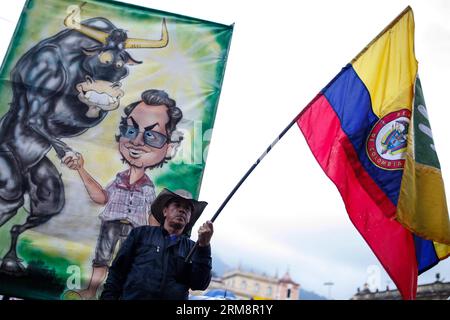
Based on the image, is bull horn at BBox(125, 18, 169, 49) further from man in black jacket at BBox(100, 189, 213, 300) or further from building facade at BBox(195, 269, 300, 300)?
building facade at BBox(195, 269, 300, 300)

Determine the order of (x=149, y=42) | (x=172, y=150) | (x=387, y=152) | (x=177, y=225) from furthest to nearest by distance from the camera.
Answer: (x=149, y=42)
(x=172, y=150)
(x=387, y=152)
(x=177, y=225)

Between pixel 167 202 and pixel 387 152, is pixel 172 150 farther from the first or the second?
pixel 387 152

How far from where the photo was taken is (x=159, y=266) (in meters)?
3.73

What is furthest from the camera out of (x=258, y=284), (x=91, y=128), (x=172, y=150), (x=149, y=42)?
Answer: (x=258, y=284)

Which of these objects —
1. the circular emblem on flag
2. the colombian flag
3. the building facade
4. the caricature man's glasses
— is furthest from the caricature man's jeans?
the building facade

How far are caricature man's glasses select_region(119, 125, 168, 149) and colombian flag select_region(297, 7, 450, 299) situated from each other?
6.19 ft

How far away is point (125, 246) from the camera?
3.90 m

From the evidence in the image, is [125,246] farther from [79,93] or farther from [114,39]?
[114,39]

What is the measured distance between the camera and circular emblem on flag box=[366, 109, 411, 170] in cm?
450

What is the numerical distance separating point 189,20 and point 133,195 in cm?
287

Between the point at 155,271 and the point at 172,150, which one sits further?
the point at 172,150

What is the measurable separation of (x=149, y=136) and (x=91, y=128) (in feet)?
2.48

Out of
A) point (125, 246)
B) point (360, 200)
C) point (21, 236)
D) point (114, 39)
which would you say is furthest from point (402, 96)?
point (21, 236)

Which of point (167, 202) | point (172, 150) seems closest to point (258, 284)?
point (172, 150)
